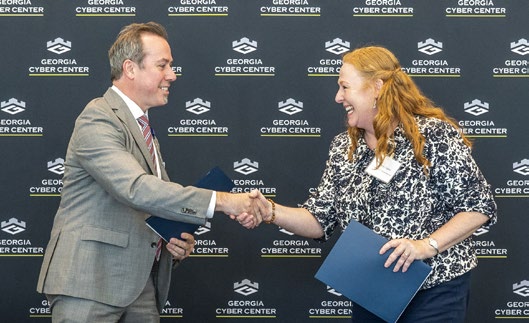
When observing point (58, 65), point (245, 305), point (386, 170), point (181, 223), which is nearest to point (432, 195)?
point (386, 170)

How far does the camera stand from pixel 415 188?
280 cm

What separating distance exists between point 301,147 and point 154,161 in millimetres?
1538

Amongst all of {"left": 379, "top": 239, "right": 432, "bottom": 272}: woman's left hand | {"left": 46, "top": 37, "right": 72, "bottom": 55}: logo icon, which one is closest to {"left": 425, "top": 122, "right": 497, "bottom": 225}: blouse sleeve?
{"left": 379, "top": 239, "right": 432, "bottom": 272}: woman's left hand

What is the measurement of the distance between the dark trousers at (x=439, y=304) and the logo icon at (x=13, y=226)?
2.72 meters

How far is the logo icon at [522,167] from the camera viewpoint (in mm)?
4582

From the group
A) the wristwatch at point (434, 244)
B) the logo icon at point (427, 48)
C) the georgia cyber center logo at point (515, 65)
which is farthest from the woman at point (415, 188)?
the georgia cyber center logo at point (515, 65)

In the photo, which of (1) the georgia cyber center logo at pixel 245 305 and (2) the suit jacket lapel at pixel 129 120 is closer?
(2) the suit jacket lapel at pixel 129 120

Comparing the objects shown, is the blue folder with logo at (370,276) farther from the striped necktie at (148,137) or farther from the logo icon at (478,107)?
the logo icon at (478,107)

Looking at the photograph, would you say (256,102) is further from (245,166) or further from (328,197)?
(328,197)

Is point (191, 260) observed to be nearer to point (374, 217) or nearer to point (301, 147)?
point (301, 147)

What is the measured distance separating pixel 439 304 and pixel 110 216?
1.37 meters

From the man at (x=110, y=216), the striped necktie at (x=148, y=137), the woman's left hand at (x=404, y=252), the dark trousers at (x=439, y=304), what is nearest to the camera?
the woman's left hand at (x=404, y=252)

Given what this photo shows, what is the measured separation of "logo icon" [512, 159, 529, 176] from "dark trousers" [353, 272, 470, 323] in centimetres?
195

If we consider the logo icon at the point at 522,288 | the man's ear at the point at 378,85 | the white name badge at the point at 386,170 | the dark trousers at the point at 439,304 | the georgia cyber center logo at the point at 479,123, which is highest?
the man's ear at the point at 378,85
